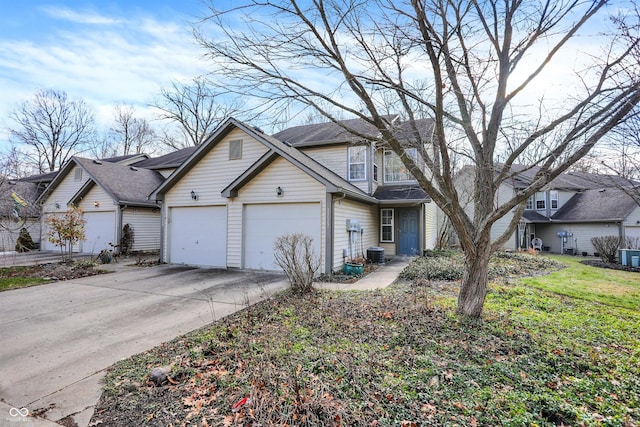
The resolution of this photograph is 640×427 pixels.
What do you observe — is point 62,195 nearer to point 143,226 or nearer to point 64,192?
point 64,192

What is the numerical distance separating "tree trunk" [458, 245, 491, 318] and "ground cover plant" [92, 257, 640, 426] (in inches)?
8.9

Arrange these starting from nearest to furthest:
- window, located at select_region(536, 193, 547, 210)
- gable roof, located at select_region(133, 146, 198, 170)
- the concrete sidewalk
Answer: the concrete sidewalk
gable roof, located at select_region(133, 146, 198, 170)
window, located at select_region(536, 193, 547, 210)

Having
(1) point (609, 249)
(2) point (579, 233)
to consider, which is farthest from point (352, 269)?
(2) point (579, 233)

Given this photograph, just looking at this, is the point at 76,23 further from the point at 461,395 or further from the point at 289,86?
the point at 461,395

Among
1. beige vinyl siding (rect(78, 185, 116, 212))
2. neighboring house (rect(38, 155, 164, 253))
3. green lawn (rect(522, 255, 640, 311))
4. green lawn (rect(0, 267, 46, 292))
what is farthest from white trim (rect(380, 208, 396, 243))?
beige vinyl siding (rect(78, 185, 116, 212))

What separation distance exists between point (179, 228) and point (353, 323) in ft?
32.6

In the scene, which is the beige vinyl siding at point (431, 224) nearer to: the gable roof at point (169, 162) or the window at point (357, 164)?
the window at point (357, 164)

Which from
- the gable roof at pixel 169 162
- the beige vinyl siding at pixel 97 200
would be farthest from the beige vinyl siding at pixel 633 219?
the beige vinyl siding at pixel 97 200

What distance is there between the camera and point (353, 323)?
16.4ft

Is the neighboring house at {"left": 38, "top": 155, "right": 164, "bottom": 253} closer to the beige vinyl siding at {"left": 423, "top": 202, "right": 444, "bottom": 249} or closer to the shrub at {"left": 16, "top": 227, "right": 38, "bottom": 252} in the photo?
the shrub at {"left": 16, "top": 227, "right": 38, "bottom": 252}

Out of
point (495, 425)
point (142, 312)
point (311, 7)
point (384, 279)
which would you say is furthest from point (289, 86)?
point (384, 279)

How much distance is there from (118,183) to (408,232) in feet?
48.8

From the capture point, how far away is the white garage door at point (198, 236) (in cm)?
1190

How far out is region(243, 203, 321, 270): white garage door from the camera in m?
10.4
